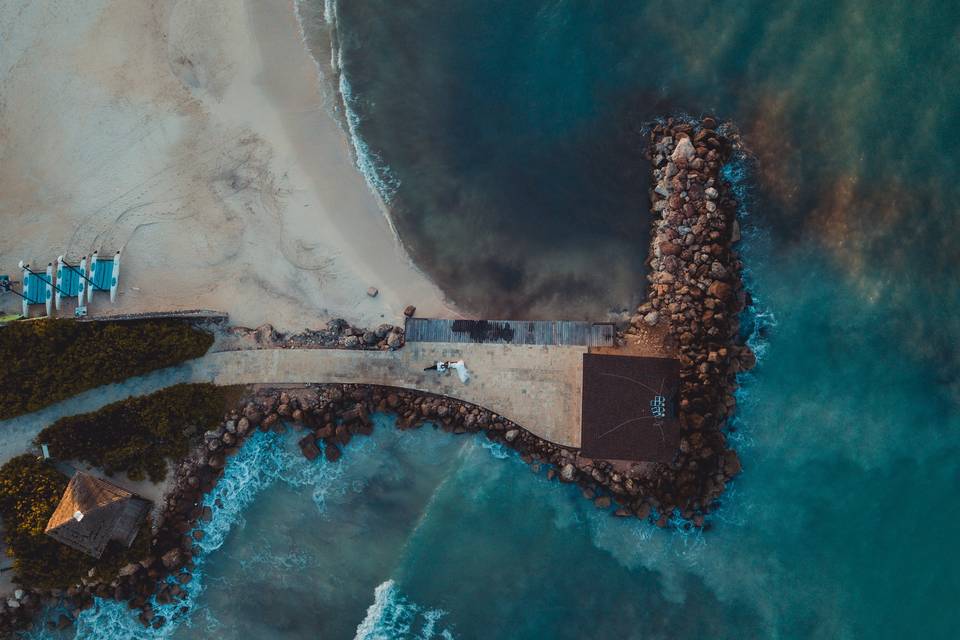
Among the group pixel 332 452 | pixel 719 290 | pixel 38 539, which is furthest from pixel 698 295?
pixel 38 539

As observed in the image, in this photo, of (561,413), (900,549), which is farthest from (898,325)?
(561,413)

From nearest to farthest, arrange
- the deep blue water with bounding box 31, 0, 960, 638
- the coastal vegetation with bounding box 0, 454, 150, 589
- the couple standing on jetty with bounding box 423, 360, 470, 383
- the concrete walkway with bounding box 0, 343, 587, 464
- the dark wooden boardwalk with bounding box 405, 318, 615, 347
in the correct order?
the coastal vegetation with bounding box 0, 454, 150, 589 → the deep blue water with bounding box 31, 0, 960, 638 → the couple standing on jetty with bounding box 423, 360, 470, 383 → the concrete walkway with bounding box 0, 343, 587, 464 → the dark wooden boardwalk with bounding box 405, 318, 615, 347

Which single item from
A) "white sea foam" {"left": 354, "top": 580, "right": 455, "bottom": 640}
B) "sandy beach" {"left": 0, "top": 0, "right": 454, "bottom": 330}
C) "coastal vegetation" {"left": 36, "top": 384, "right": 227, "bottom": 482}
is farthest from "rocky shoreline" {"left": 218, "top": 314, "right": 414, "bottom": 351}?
"white sea foam" {"left": 354, "top": 580, "right": 455, "bottom": 640}

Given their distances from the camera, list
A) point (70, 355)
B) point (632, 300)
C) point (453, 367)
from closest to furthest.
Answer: point (70, 355) → point (453, 367) → point (632, 300)

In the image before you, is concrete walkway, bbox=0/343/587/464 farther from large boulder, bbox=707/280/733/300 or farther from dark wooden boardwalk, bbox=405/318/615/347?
large boulder, bbox=707/280/733/300

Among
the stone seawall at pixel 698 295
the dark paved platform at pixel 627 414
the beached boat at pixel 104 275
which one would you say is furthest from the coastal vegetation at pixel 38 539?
the stone seawall at pixel 698 295

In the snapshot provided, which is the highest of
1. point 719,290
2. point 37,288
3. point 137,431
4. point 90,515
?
point 719,290

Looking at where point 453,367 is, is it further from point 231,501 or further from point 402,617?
point 231,501

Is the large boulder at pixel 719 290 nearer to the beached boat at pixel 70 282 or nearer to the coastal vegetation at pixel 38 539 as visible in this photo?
the coastal vegetation at pixel 38 539
